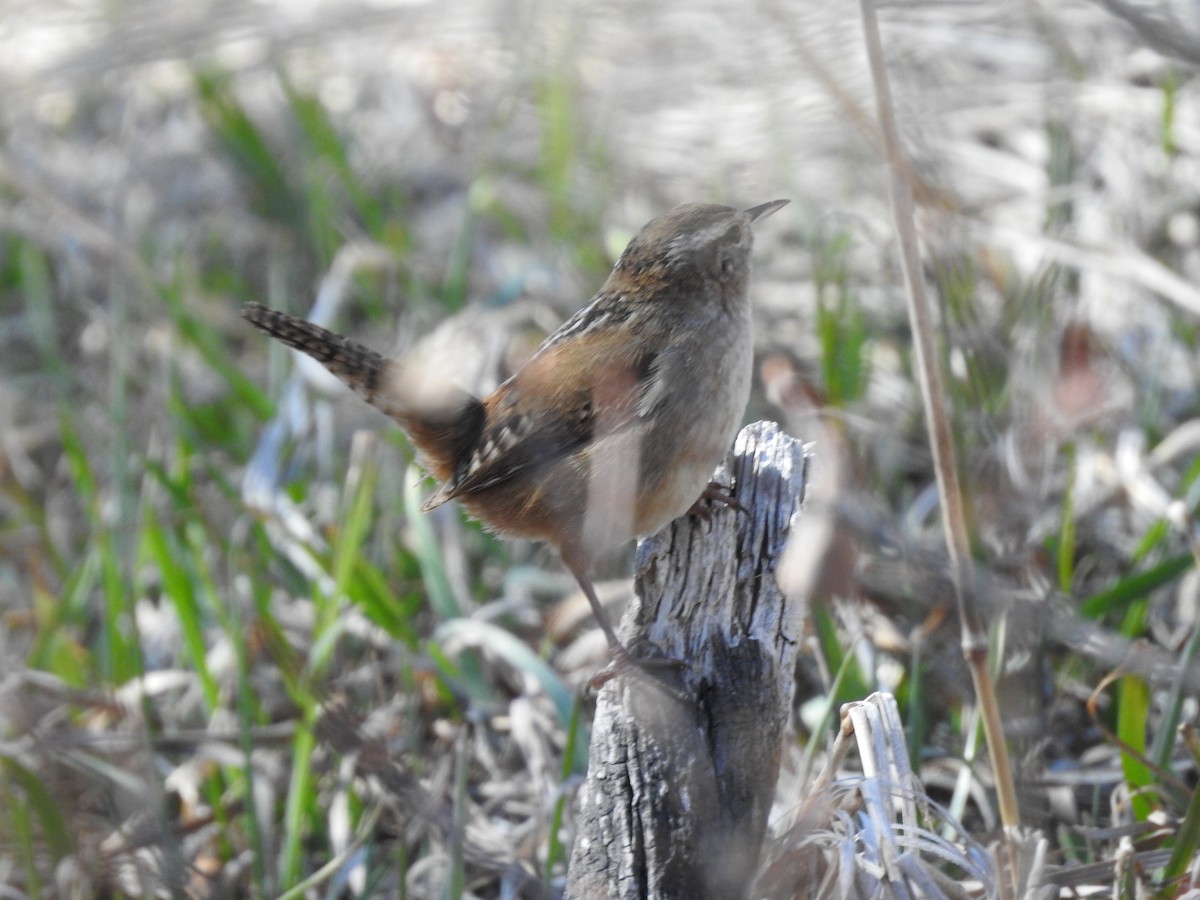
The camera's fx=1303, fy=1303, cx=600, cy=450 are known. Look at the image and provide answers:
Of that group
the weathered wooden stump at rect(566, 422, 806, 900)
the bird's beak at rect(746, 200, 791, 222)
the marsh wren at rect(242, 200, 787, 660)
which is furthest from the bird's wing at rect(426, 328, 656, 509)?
the weathered wooden stump at rect(566, 422, 806, 900)

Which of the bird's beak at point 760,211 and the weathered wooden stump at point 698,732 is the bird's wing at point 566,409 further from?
the weathered wooden stump at point 698,732

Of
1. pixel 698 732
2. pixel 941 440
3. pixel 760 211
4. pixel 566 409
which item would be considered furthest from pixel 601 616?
pixel 760 211

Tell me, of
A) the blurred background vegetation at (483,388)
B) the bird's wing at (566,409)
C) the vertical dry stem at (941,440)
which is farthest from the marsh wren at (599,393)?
the vertical dry stem at (941,440)

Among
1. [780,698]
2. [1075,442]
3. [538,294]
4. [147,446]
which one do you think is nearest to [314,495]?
[147,446]

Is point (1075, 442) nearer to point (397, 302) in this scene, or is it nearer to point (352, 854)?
point (352, 854)

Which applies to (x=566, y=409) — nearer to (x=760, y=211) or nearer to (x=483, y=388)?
(x=760, y=211)

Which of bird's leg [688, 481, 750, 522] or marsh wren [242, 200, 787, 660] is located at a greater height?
marsh wren [242, 200, 787, 660]

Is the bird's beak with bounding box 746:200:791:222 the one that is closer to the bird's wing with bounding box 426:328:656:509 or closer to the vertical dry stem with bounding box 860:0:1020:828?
the bird's wing with bounding box 426:328:656:509
